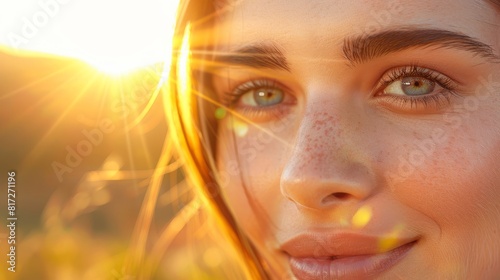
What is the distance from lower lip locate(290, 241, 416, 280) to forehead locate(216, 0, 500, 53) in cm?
61

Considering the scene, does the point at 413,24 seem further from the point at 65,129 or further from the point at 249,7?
the point at 65,129

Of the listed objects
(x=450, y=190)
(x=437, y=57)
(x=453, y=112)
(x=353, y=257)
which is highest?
(x=437, y=57)

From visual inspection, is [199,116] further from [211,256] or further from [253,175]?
[211,256]

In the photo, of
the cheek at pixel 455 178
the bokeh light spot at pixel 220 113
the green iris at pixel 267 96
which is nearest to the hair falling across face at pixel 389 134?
the cheek at pixel 455 178

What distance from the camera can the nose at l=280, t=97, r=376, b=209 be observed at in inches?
66.2

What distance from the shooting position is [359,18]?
67.2 inches

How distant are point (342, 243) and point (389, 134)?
0.34 metres

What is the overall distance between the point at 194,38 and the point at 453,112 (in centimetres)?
97

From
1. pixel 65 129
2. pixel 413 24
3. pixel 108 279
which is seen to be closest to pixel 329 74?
pixel 413 24

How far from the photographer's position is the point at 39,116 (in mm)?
7547

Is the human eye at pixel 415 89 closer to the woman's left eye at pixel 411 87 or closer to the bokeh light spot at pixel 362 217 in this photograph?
the woman's left eye at pixel 411 87

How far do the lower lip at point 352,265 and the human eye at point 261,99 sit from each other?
0.49 m

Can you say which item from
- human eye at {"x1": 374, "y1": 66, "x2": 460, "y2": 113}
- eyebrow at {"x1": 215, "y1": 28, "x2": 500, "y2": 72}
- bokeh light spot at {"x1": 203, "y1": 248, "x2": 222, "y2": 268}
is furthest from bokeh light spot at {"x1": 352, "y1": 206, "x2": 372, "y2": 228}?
bokeh light spot at {"x1": 203, "y1": 248, "x2": 222, "y2": 268}

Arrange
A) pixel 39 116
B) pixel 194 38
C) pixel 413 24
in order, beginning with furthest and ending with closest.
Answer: pixel 39 116 → pixel 194 38 → pixel 413 24
